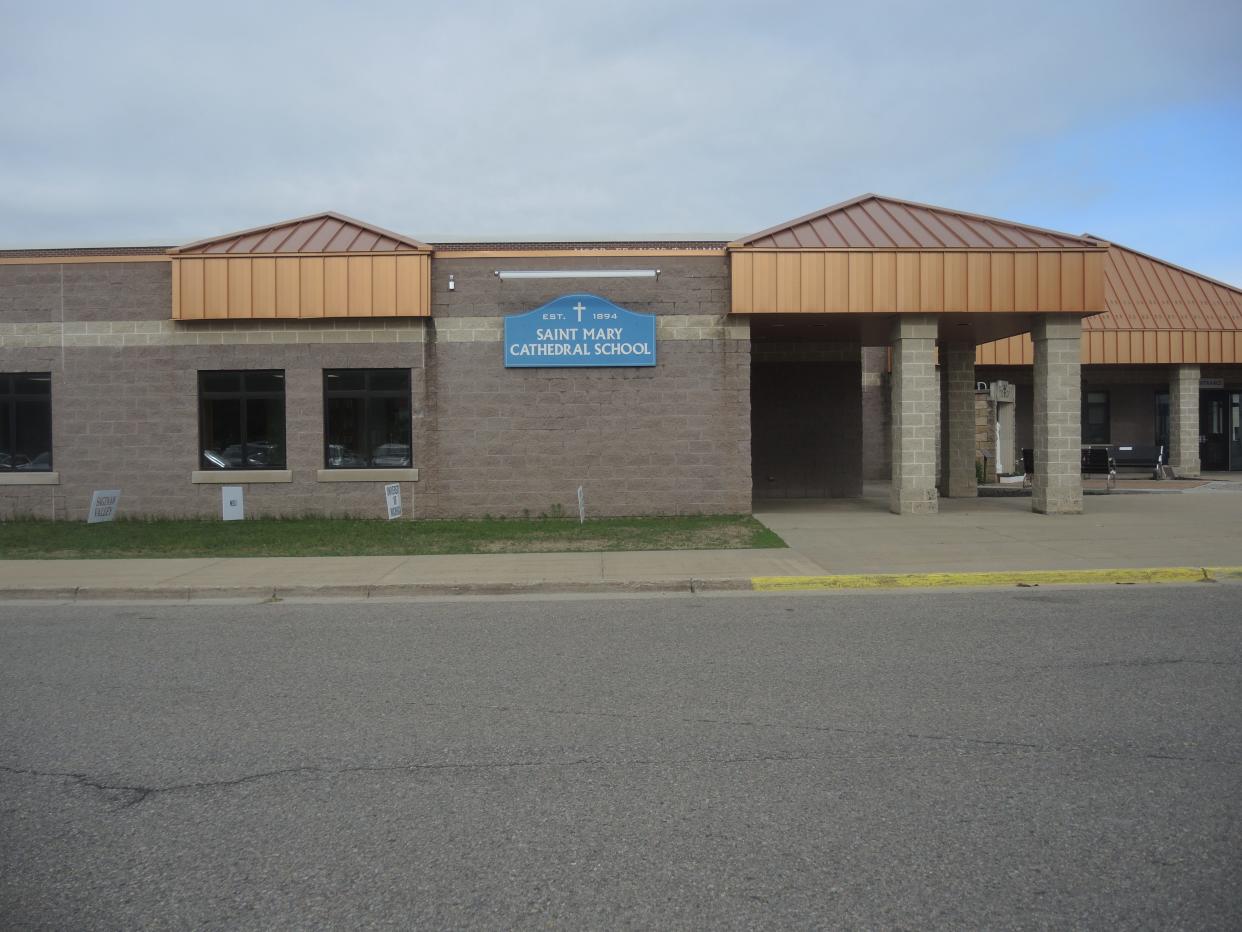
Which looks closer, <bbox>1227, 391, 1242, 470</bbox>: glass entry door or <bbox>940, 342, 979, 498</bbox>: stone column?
<bbox>940, 342, 979, 498</bbox>: stone column

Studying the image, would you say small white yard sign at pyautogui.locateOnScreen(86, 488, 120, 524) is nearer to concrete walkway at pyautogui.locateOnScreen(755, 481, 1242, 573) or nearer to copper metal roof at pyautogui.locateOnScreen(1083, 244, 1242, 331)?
concrete walkway at pyautogui.locateOnScreen(755, 481, 1242, 573)

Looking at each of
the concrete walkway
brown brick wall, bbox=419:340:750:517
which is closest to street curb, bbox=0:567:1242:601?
the concrete walkway

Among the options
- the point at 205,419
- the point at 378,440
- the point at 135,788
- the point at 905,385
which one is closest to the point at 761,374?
the point at 905,385

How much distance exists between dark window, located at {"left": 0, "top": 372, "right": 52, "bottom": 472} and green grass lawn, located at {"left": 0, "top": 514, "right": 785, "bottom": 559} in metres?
1.30

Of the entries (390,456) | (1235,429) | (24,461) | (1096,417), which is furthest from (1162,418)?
(24,461)

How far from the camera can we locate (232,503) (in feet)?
58.3

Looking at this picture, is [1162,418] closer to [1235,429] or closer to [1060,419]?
[1235,429]

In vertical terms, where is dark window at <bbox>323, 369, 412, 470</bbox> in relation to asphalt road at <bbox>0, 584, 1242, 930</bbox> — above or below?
above

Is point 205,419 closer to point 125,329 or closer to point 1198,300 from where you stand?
point 125,329

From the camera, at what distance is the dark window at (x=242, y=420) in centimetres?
1812

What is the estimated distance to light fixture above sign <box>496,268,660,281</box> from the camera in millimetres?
17609

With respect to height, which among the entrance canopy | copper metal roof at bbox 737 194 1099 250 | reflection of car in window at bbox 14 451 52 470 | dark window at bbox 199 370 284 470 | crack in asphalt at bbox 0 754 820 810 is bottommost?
crack in asphalt at bbox 0 754 820 810

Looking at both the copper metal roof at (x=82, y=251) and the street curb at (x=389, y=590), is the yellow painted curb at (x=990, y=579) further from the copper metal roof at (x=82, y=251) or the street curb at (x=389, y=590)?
the copper metal roof at (x=82, y=251)

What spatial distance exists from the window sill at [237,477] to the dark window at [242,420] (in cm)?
19
